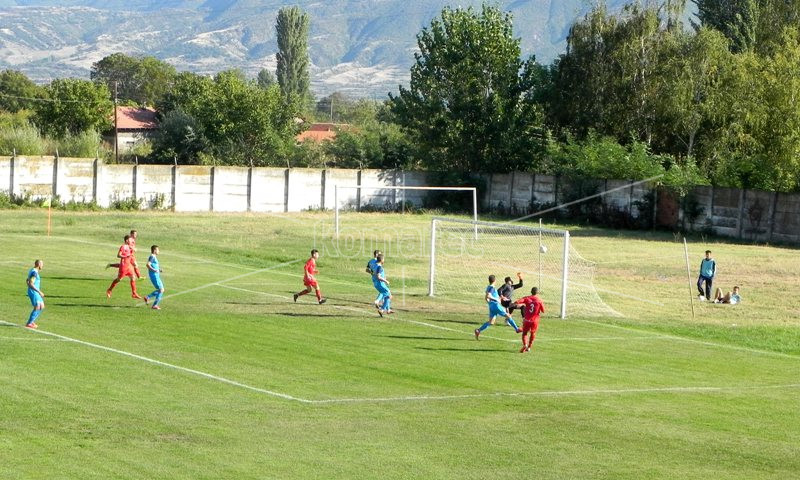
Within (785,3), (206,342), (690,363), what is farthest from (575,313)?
(785,3)

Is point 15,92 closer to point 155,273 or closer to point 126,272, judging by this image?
point 126,272

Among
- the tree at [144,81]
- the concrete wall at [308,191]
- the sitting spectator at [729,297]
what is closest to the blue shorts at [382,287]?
the sitting spectator at [729,297]

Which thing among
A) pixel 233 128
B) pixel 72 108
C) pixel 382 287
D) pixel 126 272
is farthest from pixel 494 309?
pixel 72 108

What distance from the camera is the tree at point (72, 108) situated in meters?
102

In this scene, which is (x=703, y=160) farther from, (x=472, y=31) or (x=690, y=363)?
(x=690, y=363)

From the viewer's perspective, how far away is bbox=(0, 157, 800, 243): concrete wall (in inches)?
2427

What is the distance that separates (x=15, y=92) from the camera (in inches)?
6024

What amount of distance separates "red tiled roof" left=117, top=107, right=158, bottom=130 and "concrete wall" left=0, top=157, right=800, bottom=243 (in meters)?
48.5

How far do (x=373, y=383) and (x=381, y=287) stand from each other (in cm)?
896

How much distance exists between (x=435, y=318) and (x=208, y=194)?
41518 millimetres

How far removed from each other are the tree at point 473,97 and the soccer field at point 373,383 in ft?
126

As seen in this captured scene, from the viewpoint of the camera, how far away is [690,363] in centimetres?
2555

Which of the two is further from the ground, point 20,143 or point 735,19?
point 735,19

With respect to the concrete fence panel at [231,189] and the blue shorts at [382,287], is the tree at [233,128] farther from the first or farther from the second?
the blue shorts at [382,287]
